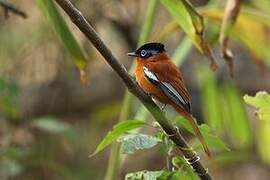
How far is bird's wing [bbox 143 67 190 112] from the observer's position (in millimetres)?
1458

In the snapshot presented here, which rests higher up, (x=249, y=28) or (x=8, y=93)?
(x=8, y=93)

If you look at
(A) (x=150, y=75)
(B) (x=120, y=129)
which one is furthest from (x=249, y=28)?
(B) (x=120, y=129)

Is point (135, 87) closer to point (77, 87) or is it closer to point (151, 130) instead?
point (77, 87)

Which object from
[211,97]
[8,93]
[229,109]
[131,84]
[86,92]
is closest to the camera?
[131,84]

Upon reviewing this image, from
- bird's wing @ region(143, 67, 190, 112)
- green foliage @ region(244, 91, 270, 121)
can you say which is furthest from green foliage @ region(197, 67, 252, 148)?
green foliage @ region(244, 91, 270, 121)

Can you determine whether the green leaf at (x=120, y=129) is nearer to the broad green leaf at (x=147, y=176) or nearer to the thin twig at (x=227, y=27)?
the broad green leaf at (x=147, y=176)

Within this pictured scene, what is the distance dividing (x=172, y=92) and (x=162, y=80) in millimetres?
40

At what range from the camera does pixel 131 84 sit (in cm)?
119

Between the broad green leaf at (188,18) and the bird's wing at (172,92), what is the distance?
146 millimetres

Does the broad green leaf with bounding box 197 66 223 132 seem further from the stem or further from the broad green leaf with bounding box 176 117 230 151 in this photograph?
the broad green leaf with bounding box 176 117 230 151

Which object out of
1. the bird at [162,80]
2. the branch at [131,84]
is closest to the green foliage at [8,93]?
the bird at [162,80]

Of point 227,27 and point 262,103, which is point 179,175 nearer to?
point 262,103

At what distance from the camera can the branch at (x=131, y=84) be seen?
3.76 ft

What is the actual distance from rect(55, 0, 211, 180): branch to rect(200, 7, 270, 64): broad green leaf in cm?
89
